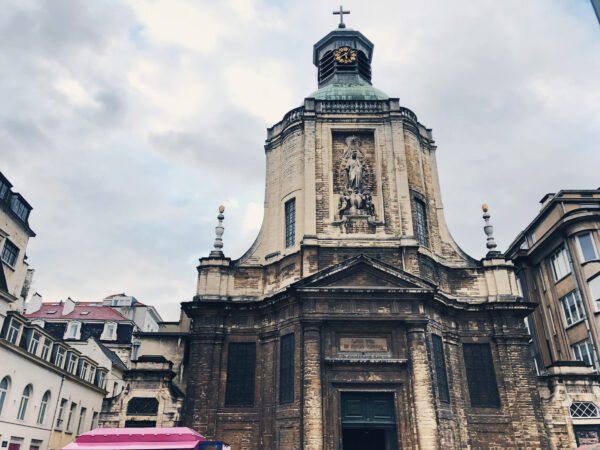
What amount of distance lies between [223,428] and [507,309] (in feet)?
46.1

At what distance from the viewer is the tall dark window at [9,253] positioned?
93.8 feet

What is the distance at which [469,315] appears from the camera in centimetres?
2297

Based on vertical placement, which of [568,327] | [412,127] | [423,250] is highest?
[412,127]

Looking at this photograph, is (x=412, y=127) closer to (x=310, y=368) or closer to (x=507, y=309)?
(x=507, y=309)

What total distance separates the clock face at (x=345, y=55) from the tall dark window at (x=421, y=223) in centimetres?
1173

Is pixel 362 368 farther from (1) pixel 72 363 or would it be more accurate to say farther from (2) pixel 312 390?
(1) pixel 72 363

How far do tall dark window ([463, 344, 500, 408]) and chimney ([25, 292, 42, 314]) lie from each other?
38.1 meters

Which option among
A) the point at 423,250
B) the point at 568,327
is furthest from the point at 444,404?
the point at 568,327

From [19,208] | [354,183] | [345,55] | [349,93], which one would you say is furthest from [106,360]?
[345,55]

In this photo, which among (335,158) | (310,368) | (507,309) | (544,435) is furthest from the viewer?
(335,158)

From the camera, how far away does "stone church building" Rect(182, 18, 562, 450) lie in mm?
19469

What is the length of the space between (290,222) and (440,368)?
9.97 meters

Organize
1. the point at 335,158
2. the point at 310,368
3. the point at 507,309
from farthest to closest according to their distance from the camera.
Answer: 1. the point at 335,158
2. the point at 507,309
3. the point at 310,368

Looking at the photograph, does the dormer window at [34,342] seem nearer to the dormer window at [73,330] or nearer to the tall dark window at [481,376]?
the tall dark window at [481,376]
